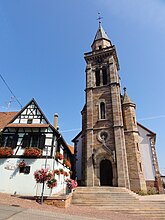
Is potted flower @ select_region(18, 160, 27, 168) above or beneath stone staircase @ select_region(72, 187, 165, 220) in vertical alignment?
above

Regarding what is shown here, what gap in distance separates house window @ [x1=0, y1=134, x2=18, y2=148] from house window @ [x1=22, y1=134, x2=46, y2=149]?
849mm

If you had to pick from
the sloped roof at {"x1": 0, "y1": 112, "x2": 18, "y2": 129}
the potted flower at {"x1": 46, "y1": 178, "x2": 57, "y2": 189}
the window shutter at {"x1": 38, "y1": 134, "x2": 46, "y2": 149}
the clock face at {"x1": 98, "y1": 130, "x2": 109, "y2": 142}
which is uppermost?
the sloped roof at {"x1": 0, "y1": 112, "x2": 18, "y2": 129}

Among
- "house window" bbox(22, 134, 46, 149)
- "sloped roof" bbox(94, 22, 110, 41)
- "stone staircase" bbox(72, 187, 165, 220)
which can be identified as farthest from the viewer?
"sloped roof" bbox(94, 22, 110, 41)

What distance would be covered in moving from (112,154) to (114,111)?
5339mm

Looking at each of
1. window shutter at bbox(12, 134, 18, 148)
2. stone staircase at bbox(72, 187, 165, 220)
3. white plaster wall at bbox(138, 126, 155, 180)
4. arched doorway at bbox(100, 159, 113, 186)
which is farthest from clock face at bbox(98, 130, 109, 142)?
window shutter at bbox(12, 134, 18, 148)

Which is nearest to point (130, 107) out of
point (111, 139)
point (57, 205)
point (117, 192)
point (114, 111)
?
point (114, 111)

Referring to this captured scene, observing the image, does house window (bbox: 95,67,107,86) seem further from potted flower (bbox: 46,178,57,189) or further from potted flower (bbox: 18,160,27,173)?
potted flower (bbox: 46,178,57,189)

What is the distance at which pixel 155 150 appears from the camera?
20.9 meters

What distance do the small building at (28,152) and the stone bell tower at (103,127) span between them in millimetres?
4077

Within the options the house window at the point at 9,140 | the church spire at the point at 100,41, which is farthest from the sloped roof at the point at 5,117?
the church spire at the point at 100,41

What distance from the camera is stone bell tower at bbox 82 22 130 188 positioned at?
17.7 metres

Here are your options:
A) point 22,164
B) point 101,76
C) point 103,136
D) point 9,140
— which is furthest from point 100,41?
point 22,164

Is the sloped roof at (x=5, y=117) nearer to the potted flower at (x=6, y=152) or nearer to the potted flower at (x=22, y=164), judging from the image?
the potted flower at (x=6, y=152)

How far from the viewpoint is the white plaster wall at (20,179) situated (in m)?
13.2
